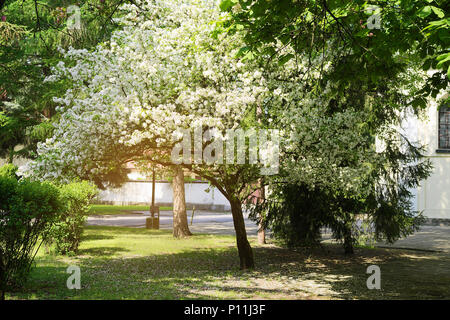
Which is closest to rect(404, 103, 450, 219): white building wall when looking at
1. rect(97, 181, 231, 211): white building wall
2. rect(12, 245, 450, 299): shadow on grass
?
rect(12, 245, 450, 299): shadow on grass

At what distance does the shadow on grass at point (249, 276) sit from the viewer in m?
9.16

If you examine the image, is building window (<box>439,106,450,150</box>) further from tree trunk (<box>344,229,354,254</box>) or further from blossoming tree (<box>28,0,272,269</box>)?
blossoming tree (<box>28,0,272,269</box>)

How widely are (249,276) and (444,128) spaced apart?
19921 millimetres

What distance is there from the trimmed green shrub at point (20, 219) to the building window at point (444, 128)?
77.8 feet

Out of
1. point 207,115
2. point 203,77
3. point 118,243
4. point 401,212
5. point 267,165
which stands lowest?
point 118,243

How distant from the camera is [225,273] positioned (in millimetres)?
11805

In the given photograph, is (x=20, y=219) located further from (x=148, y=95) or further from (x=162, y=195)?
(x=162, y=195)

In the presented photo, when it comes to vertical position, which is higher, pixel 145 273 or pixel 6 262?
pixel 6 262

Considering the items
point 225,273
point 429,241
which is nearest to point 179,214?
point 225,273

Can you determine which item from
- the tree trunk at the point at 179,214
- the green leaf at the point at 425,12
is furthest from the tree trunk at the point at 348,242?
the green leaf at the point at 425,12

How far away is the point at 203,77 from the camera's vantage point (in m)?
11.1

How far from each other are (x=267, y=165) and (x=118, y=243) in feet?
Result: 31.5
